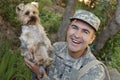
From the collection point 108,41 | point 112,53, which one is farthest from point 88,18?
point 112,53

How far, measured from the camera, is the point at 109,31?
274 inches

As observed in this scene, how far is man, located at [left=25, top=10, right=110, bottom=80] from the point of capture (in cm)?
365

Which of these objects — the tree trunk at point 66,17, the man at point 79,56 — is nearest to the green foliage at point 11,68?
the tree trunk at point 66,17

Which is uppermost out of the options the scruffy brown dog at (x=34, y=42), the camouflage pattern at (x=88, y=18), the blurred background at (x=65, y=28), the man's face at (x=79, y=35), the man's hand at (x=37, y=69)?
the camouflage pattern at (x=88, y=18)

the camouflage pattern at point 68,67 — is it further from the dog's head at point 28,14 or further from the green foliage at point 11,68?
the green foliage at point 11,68

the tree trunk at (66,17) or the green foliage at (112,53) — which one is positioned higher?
the tree trunk at (66,17)

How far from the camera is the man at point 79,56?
12.0ft

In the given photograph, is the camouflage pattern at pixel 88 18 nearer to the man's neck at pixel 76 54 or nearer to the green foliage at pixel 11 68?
the man's neck at pixel 76 54

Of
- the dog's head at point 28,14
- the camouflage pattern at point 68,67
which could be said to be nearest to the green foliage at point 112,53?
the dog's head at point 28,14

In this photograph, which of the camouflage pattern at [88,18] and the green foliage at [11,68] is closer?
the camouflage pattern at [88,18]

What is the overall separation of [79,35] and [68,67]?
34 centimetres

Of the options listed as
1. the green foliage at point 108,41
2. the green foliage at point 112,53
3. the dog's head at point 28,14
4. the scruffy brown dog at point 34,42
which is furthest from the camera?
the green foliage at point 112,53

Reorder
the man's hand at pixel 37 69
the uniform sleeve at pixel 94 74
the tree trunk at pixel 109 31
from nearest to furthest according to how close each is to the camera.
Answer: the uniform sleeve at pixel 94 74 → the man's hand at pixel 37 69 → the tree trunk at pixel 109 31

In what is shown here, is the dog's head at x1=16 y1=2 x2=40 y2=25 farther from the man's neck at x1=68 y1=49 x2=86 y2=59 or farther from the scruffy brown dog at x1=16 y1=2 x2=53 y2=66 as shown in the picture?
the man's neck at x1=68 y1=49 x2=86 y2=59
